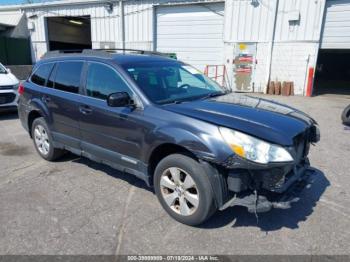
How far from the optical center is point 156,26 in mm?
16859

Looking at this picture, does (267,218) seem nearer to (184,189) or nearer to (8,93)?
(184,189)

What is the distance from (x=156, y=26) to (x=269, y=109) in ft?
47.6

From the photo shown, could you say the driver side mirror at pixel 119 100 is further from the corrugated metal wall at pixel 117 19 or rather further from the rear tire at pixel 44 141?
the corrugated metal wall at pixel 117 19

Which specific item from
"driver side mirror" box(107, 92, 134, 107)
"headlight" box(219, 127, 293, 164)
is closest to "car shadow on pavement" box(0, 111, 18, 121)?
"driver side mirror" box(107, 92, 134, 107)

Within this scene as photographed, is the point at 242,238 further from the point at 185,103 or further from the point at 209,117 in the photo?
the point at 185,103

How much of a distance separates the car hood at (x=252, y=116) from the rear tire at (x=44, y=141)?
2.52 meters

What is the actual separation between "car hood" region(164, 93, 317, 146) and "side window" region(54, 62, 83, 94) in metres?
1.66

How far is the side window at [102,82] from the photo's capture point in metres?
3.80

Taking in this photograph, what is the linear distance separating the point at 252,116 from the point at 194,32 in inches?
544

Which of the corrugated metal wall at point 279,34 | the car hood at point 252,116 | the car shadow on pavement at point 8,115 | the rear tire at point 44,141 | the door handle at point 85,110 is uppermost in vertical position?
the corrugated metal wall at point 279,34

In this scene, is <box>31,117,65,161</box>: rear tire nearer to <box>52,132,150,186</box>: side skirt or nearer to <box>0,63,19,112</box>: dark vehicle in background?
<box>52,132,150,186</box>: side skirt

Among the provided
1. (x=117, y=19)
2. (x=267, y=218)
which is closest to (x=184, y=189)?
(x=267, y=218)

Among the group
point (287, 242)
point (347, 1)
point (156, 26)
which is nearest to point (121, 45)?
point (156, 26)

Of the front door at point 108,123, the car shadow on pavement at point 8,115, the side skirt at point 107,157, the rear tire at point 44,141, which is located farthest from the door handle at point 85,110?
the car shadow on pavement at point 8,115
